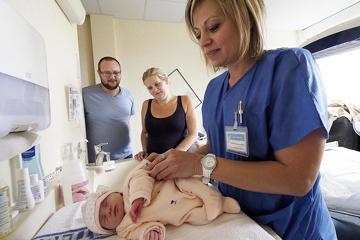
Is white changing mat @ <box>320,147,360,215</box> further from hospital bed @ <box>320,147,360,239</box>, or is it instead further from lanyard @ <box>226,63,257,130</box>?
lanyard @ <box>226,63,257,130</box>

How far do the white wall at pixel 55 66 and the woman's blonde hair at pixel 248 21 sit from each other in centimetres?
76

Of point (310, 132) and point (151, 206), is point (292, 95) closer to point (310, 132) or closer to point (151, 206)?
point (310, 132)

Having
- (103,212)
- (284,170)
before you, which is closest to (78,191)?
(103,212)

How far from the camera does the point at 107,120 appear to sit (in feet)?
7.06

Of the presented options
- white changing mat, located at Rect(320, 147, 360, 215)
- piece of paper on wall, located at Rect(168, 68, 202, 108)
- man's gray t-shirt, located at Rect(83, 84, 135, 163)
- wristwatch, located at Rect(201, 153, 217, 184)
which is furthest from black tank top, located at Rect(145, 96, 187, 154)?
piece of paper on wall, located at Rect(168, 68, 202, 108)

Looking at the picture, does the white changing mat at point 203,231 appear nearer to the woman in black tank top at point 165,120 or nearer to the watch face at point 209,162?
the watch face at point 209,162

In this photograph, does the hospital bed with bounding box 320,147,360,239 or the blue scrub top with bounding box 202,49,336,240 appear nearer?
the blue scrub top with bounding box 202,49,336,240

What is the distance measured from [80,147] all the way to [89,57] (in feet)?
5.31

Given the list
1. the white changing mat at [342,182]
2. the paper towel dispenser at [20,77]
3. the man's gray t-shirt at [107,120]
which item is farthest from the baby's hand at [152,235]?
the man's gray t-shirt at [107,120]

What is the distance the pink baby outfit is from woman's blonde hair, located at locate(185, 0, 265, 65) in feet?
1.34

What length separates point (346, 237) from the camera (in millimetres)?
1059

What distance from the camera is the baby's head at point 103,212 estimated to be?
26.3 inches

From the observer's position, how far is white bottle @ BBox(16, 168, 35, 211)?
77cm

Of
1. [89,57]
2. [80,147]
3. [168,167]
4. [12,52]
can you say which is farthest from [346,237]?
[89,57]
